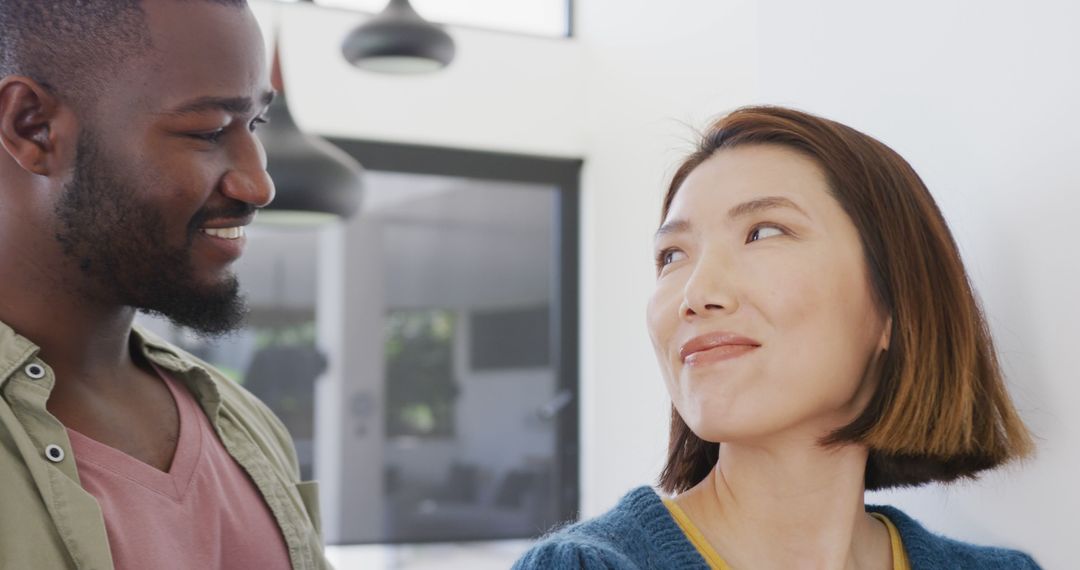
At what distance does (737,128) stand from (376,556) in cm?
301

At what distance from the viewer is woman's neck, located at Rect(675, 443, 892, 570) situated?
4.04ft

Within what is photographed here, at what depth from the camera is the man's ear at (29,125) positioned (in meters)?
1.22

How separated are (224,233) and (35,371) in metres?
0.24

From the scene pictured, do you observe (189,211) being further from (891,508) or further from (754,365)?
(891,508)

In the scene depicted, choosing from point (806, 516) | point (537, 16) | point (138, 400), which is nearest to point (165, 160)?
point (138, 400)

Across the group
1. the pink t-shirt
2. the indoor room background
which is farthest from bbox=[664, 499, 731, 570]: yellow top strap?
the indoor room background

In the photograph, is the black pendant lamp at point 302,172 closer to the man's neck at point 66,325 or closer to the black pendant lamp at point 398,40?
the black pendant lamp at point 398,40

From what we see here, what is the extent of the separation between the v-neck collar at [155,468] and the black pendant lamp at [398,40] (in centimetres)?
120

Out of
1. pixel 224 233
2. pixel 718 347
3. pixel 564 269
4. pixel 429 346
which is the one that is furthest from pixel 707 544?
pixel 564 269

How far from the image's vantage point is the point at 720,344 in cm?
117

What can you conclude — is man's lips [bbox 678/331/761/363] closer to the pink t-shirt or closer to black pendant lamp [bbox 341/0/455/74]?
the pink t-shirt

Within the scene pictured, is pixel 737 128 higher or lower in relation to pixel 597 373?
higher

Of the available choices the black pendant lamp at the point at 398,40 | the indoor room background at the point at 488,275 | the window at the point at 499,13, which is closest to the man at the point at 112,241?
the black pendant lamp at the point at 398,40

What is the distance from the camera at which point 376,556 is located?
3.99 metres
